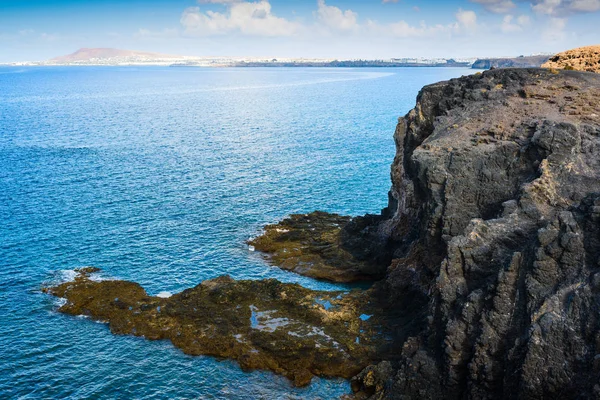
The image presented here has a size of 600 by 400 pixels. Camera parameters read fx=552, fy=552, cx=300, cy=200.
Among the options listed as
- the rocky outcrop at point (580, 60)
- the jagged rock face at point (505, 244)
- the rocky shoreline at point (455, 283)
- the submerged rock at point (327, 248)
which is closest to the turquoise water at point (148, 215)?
the submerged rock at point (327, 248)

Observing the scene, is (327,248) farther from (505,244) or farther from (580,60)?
(580,60)

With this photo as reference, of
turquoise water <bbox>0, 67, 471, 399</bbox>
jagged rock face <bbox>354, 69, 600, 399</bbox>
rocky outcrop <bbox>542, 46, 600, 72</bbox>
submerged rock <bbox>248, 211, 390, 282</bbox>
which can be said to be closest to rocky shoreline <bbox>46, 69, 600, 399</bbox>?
jagged rock face <bbox>354, 69, 600, 399</bbox>

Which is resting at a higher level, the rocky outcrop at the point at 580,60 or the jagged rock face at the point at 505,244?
the rocky outcrop at the point at 580,60

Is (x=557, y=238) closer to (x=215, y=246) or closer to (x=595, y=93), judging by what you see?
(x=595, y=93)

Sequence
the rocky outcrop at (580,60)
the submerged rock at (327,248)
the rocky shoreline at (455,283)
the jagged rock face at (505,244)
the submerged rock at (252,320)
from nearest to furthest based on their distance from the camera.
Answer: the jagged rock face at (505,244)
the rocky shoreline at (455,283)
the submerged rock at (252,320)
the submerged rock at (327,248)
the rocky outcrop at (580,60)

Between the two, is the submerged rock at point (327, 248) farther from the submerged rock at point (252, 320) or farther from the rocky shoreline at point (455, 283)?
the submerged rock at point (252, 320)

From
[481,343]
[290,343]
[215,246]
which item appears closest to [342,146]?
[215,246]

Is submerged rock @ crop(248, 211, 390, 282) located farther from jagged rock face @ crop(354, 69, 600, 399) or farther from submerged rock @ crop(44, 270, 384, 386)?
submerged rock @ crop(44, 270, 384, 386)
